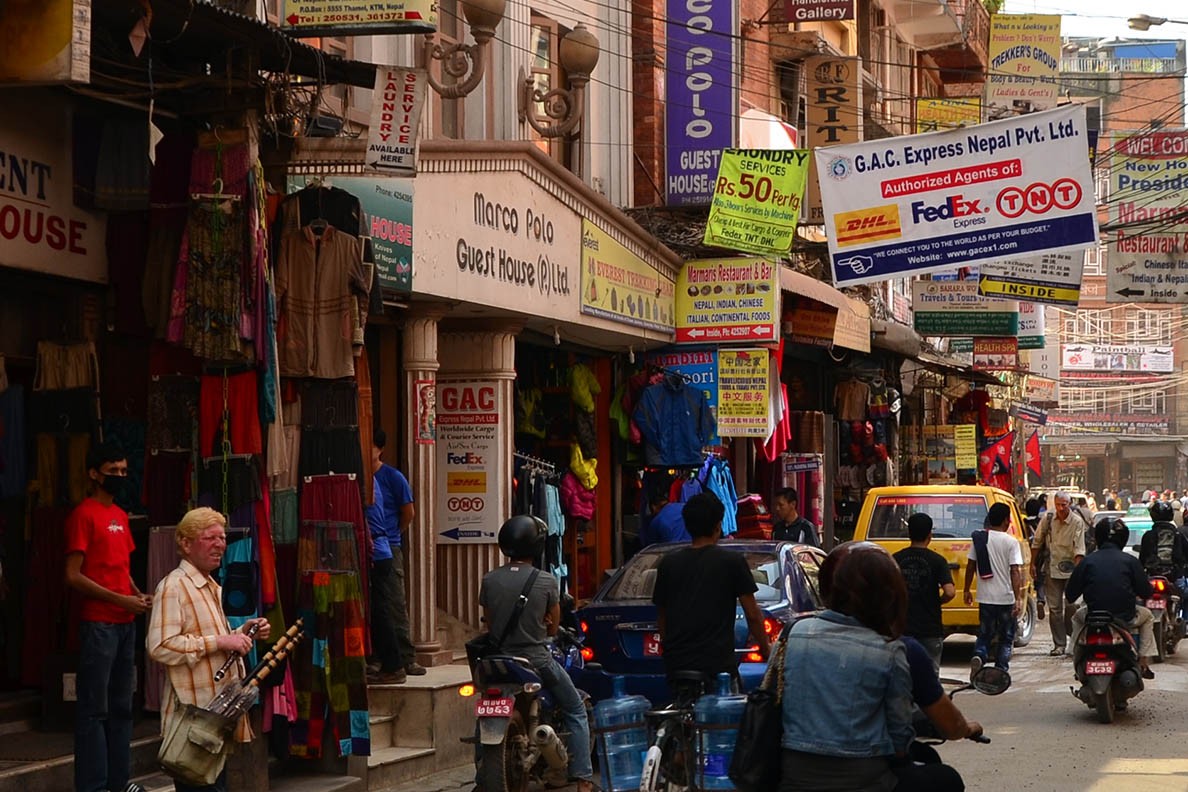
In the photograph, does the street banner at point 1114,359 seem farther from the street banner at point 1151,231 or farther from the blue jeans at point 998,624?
the blue jeans at point 998,624

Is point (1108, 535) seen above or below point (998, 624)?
above

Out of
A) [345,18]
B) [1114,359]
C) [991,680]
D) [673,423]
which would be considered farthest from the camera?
[1114,359]

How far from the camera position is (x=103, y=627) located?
911 cm

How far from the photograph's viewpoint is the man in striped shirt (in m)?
7.48

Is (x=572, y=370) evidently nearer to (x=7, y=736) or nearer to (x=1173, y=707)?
(x=1173, y=707)

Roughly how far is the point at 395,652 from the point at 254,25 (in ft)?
15.6

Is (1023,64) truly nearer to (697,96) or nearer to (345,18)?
(697,96)

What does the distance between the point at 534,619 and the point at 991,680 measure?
4.24 m

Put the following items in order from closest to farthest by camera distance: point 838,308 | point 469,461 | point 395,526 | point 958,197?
1. point 395,526
2. point 469,461
3. point 958,197
4. point 838,308

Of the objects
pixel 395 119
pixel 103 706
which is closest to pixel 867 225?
pixel 395 119

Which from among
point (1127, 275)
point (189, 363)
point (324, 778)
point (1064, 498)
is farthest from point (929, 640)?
point (1127, 275)

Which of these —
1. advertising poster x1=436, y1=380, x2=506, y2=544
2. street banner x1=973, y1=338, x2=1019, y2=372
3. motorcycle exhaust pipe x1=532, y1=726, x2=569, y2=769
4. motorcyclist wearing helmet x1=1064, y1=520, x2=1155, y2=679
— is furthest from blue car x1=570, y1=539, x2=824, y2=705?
street banner x1=973, y1=338, x2=1019, y2=372

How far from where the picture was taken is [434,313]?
13844 mm

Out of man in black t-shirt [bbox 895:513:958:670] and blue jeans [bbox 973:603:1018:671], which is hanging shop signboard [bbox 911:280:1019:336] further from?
man in black t-shirt [bbox 895:513:958:670]
